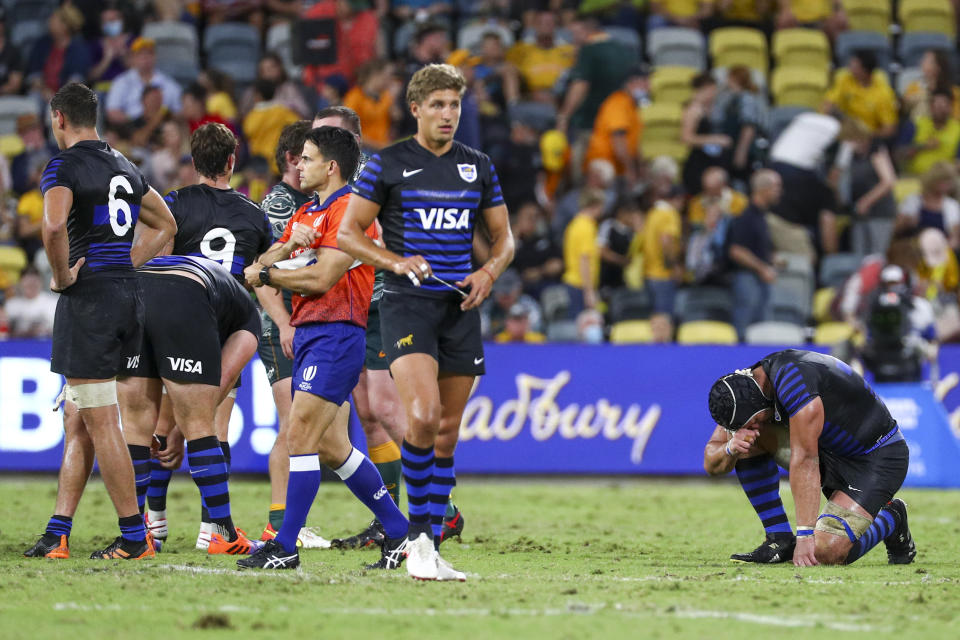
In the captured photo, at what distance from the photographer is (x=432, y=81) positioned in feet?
20.6

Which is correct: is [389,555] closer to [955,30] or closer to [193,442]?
[193,442]

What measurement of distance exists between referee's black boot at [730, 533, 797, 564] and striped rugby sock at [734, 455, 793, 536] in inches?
1.5

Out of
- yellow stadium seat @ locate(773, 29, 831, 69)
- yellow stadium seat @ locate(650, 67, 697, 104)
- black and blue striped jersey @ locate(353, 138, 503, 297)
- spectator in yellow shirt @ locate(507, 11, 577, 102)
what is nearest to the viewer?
black and blue striped jersey @ locate(353, 138, 503, 297)

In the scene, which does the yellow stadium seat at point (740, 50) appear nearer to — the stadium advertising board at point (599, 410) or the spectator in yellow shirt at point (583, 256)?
the spectator in yellow shirt at point (583, 256)

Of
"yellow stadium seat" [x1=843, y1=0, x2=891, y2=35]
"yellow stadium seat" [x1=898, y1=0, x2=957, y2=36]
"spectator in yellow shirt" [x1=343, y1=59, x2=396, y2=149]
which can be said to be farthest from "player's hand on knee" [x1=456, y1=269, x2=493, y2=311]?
"yellow stadium seat" [x1=898, y1=0, x2=957, y2=36]

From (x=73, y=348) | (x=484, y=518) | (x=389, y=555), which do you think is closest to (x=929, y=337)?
(x=484, y=518)

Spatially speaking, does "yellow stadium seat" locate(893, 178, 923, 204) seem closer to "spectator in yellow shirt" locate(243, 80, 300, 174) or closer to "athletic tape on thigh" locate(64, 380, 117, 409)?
"spectator in yellow shirt" locate(243, 80, 300, 174)

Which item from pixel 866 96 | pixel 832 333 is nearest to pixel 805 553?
pixel 832 333

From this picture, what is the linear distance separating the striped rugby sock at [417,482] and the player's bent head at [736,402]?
5.62 ft

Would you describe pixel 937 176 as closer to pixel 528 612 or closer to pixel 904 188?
pixel 904 188

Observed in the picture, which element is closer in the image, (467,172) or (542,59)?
(467,172)

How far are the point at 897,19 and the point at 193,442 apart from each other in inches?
592

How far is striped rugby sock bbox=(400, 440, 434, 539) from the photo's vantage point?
610 centimetres

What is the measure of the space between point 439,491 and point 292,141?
257 centimetres
